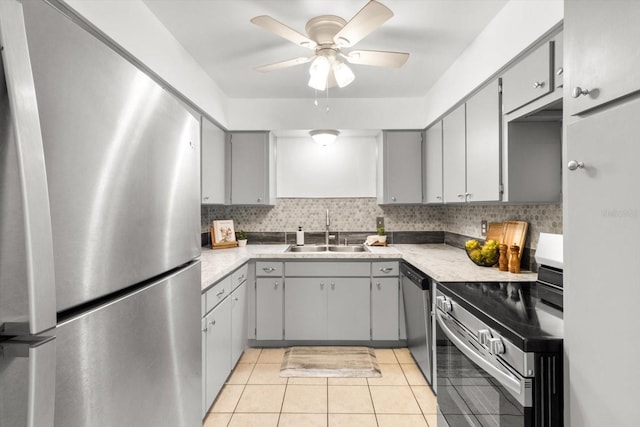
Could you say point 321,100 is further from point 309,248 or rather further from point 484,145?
point 484,145

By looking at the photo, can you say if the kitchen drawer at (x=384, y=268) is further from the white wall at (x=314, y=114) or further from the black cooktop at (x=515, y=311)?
the white wall at (x=314, y=114)

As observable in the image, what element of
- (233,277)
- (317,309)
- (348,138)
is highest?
(348,138)

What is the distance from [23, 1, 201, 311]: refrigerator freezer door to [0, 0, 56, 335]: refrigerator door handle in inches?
2.0

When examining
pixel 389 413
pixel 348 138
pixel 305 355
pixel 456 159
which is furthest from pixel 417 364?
pixel 348 138

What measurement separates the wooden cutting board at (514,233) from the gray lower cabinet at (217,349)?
1970 mm

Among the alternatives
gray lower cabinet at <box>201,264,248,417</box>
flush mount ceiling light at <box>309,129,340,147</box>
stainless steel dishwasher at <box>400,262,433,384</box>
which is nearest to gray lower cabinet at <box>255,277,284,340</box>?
gray lower cabinet at <box>201,264,248,417</box>

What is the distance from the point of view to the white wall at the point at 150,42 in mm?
1607

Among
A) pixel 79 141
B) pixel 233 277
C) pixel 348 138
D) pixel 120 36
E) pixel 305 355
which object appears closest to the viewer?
pixel 79 141

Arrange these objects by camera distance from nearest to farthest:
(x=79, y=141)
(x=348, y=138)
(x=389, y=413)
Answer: (x=79, y=141)
(x=389, y=413)
(x=348, y=138)

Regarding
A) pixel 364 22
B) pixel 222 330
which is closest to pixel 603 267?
pixel 364 22

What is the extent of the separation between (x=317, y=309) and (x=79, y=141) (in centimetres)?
292

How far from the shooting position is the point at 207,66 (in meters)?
2.87

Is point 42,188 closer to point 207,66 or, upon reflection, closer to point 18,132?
point 18,132

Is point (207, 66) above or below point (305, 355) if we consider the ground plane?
above
